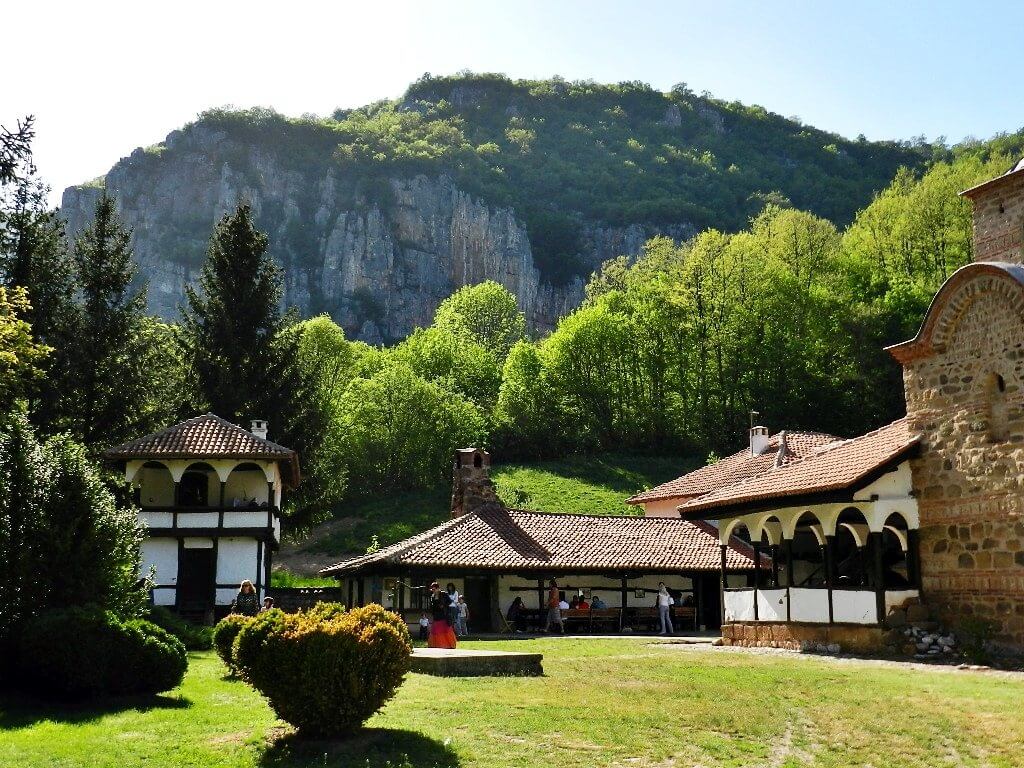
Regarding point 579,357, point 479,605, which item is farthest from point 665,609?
point 579,357

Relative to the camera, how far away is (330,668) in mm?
9984

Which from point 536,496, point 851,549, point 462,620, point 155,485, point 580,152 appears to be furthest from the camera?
point 580,152

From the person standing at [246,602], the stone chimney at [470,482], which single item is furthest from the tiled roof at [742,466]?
the person standing at [246,602]

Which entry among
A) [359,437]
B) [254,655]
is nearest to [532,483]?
[359,437]

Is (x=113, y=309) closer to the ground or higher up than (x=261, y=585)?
higher up

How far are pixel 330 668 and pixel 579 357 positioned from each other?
53120mm

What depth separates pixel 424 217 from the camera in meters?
127

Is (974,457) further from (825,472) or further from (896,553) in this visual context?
(896,553)

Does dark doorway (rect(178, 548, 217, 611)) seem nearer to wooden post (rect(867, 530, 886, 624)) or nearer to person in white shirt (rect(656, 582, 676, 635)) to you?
person in white shirt (rect(656, 582, 676, 635))

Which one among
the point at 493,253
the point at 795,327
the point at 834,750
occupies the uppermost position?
the point at 493,253

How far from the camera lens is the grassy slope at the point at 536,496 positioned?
4809 cm

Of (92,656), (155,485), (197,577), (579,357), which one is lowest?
(92,656)

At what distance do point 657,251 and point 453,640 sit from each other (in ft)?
194

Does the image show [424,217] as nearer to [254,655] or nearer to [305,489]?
[305,489]
